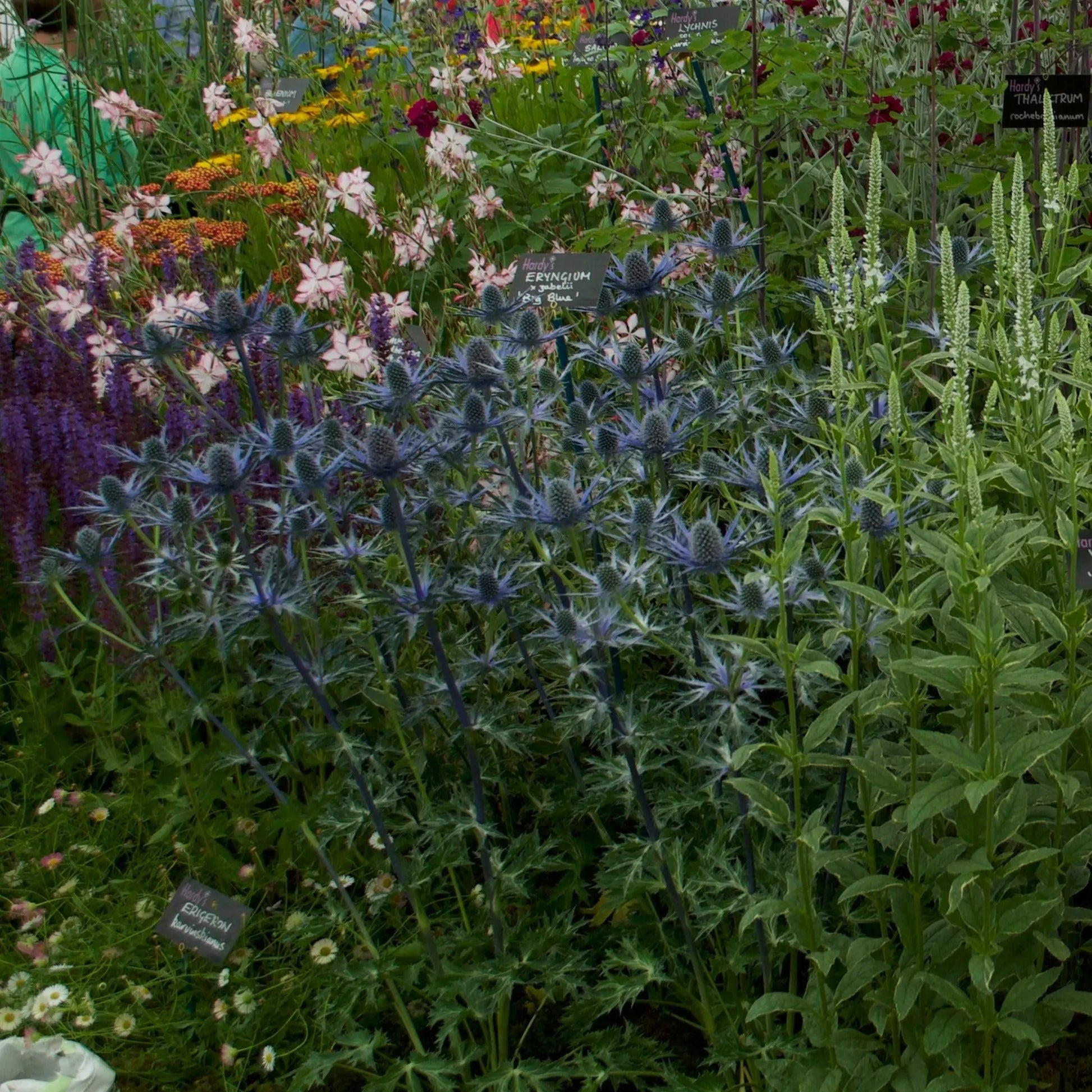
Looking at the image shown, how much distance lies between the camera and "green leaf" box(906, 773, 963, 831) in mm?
1380

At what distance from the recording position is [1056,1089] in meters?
1.83

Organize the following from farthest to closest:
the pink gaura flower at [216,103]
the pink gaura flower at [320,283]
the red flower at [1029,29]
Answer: the pink gaura flower at [216,103] → the red flower at [1029,29] → the pink gaura flower at [320,283]

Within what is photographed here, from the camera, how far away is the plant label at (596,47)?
137 inches

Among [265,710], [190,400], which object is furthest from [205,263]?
[265,710]

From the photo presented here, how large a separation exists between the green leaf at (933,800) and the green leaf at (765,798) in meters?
0.15

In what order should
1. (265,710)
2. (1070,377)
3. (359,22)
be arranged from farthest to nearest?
(359,22), (265,710), (1070,377)

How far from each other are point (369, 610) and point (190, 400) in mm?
920

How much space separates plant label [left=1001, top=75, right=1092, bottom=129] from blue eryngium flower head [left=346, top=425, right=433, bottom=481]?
4.58 ft

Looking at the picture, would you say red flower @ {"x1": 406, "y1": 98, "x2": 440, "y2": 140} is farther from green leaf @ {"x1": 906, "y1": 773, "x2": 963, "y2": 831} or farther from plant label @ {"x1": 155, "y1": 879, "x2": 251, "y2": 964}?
green leaf @ {"x1": 906, "y1": 773, "x2": 963, "y2": 831}

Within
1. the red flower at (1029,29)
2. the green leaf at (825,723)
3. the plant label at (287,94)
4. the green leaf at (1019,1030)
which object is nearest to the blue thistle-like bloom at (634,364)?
the green leaf at (825,723)

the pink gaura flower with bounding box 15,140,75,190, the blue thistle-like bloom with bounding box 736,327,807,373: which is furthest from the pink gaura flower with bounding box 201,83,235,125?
the blue thistle-like bloom with bounding box 736,327,807,373

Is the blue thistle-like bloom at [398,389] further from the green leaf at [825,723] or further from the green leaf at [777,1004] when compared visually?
the green leaf at [777,1004]

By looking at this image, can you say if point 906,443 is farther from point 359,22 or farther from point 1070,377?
point 359,22

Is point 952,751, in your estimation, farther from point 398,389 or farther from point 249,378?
point 249,378
